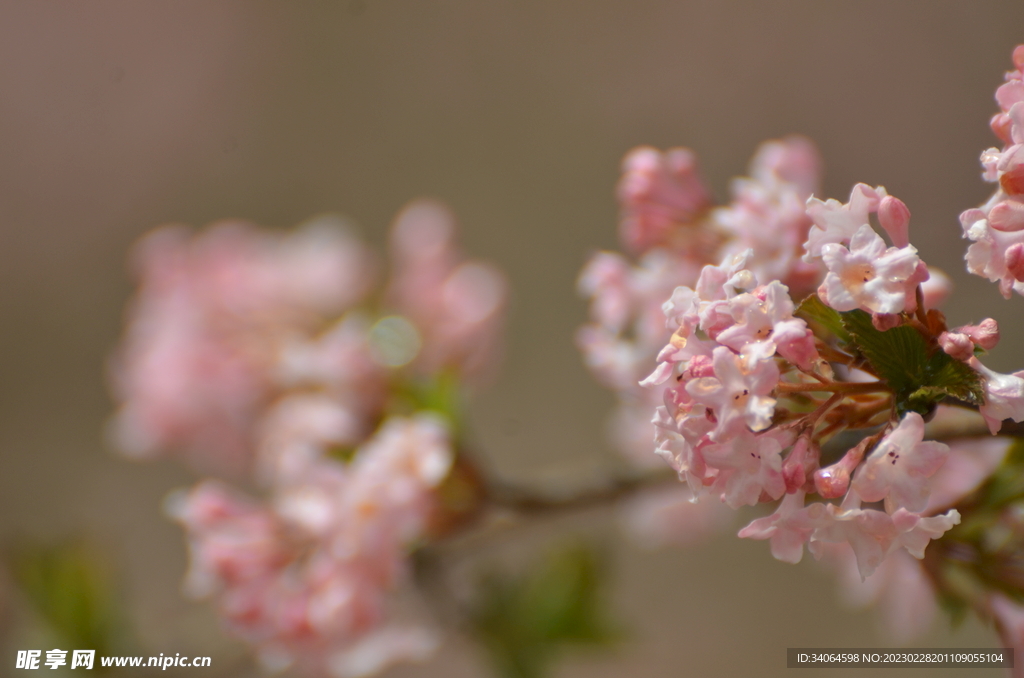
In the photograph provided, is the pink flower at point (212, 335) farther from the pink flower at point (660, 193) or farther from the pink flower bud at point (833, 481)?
the pink flower bud at point (833, 481)

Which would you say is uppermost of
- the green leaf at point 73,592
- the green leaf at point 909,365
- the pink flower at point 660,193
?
the pink flower at point 660,193

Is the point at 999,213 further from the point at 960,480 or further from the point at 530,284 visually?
the point at 530,284

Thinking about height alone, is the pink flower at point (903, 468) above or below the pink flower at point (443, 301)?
below

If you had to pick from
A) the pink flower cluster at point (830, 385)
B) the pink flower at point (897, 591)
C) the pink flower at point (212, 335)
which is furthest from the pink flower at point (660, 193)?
the pink flower at point (212, 335)

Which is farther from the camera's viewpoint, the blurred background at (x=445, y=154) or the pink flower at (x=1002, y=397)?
the blurred background at (x=445, y=154)

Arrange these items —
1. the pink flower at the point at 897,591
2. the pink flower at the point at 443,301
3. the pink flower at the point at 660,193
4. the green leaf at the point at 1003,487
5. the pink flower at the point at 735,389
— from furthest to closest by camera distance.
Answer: the pink flower at the point at 443,301, the pink flower at the point at 897,591, the pink flower at the point at 660,193, the green leaf at the point at 1003,487, the pink flower at the point at 735,389

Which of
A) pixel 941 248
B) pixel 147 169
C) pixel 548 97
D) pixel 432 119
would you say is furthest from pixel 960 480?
pixel 147 169
